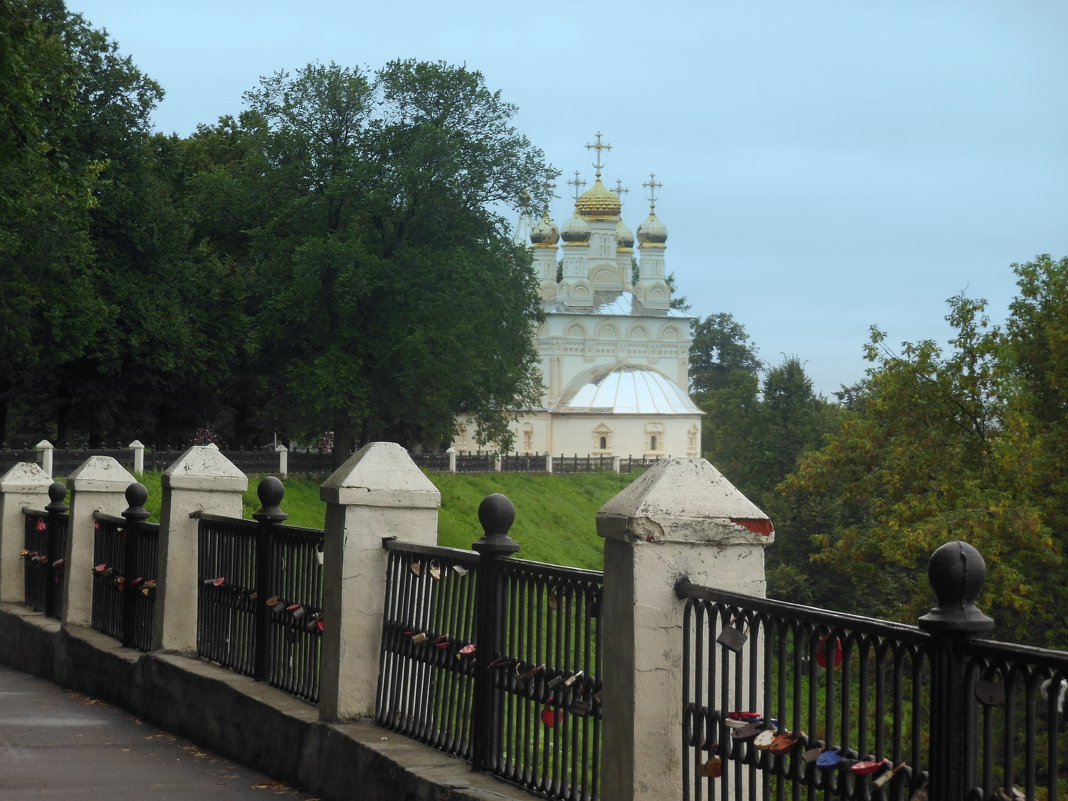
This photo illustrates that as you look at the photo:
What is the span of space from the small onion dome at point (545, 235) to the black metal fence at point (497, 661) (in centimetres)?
9049

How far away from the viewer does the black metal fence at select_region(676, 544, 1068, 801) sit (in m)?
3.49

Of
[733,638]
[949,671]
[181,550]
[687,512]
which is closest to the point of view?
[949,671]

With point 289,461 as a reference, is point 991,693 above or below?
below

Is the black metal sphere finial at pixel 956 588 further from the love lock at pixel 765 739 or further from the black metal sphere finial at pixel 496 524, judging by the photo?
the black metal sphere finial at pixel 496 524

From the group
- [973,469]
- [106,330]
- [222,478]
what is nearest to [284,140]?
[106,330]

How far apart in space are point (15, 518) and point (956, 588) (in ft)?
41.7

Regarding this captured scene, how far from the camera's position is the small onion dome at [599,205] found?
97250mm

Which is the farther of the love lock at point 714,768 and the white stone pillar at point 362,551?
the white stone pillar at point 362,551

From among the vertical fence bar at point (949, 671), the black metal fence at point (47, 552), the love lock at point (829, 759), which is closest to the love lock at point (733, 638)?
the love lock at point (829, 759)

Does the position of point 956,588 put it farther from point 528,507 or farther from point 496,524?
point 528,507

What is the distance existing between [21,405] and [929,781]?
5023 centimetres

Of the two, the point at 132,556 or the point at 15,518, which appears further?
the point at 15,518

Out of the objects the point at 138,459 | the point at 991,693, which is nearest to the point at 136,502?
the point at 991,693

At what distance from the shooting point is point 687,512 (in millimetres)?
4922
